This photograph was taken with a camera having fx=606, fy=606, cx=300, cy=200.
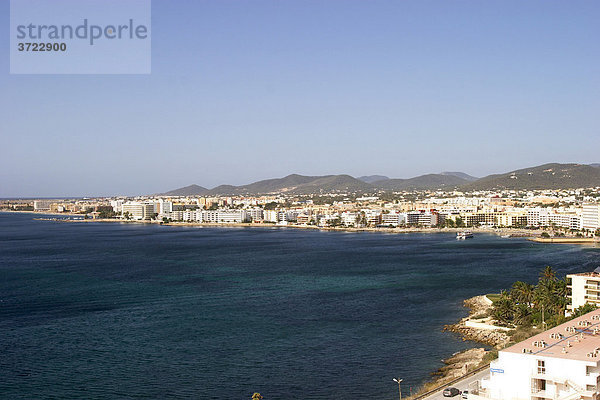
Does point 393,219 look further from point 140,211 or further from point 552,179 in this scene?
point 552,179

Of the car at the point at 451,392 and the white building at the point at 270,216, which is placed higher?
the white building at the point at 270,216

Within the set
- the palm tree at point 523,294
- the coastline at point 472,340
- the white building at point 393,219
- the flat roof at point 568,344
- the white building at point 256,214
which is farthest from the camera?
the white building at point 256,214

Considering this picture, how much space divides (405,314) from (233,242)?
66.3ft

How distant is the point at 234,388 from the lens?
8.27 metres

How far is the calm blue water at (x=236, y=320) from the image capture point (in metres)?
8.57

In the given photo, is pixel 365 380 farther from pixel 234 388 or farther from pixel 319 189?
pixel 319 189

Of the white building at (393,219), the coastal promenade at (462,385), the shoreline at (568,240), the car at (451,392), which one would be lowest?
the coastal promenade at (462,385)

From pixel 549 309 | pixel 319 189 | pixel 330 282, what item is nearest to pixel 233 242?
pixel 330 282

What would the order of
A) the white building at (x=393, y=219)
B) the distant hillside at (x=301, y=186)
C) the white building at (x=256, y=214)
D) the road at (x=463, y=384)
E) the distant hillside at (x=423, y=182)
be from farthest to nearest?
the distant hillside at (x=423, y=182) < the distant hillside at (x=301, y=186) < the white building at (x=256, y=214) < the white building at (x=393, y=219) < the road at (x=463, y=384)

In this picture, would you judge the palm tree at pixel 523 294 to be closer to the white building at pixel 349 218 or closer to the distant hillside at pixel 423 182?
the white building at pixel 349 218

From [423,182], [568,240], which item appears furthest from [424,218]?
[423,182]

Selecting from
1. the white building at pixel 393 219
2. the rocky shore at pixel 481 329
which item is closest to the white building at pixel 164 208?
the white building at pixel 393 219

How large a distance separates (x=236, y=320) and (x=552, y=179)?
78187mm

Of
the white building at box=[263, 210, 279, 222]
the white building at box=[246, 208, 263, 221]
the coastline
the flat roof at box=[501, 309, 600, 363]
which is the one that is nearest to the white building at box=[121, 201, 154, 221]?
the white building at box=[246, 208, 263, 221]
